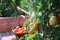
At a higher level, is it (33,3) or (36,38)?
(33,3)

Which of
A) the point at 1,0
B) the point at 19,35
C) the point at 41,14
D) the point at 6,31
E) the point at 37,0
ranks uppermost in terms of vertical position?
the point at 37,0

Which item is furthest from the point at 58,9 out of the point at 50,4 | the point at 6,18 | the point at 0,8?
the point at 0,8

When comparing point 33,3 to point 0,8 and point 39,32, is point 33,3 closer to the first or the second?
point 39,32

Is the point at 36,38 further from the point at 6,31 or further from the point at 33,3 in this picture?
the point at 6,31

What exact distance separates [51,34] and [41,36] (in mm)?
89

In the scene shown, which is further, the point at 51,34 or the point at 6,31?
the point at 6,31

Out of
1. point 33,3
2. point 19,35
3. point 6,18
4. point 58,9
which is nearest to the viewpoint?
point 58,9

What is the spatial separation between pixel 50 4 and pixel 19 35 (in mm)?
1956

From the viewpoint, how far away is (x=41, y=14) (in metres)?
1.37

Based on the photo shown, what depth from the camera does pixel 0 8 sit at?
4578 millimetres

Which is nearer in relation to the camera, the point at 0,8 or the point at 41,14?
the point at 41,14

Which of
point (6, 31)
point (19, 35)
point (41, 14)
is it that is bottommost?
point (6, 31)

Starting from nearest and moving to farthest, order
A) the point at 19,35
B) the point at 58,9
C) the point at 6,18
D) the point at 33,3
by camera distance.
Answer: the point at 58,9, the point at 33,3, the point at 19,35, the point at 6,18

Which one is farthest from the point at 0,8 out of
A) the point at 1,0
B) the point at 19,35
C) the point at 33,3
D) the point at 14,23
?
the point at 33,3
